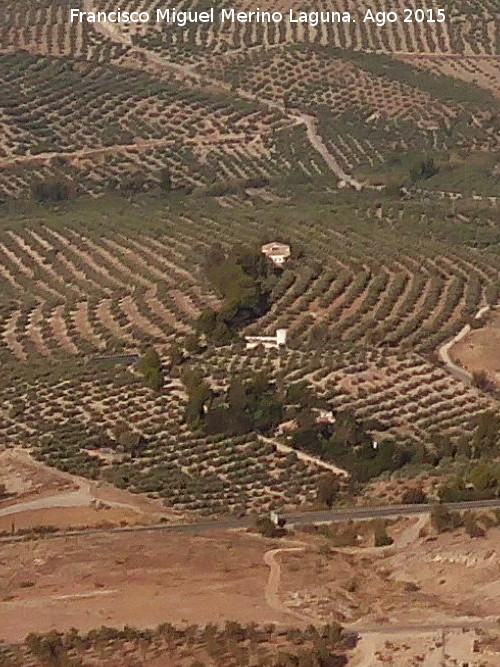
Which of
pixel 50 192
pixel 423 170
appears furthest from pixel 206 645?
pixel 423 170

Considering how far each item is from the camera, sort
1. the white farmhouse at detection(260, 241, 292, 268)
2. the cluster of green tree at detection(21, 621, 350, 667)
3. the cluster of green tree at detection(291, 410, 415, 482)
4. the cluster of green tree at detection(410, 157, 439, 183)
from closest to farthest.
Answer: the cluster of green tree at detection(21, 621, 350, 667)
the cluster of green tree at detection(291, 410, 415, 482)
the white farmhouse at detection(260, 241, 292, 268)
the cluster of green tree at detection(410, 157, 439, 183)

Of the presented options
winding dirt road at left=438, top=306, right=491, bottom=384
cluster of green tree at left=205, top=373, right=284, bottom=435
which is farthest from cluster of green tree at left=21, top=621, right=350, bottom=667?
winding dirt road at left=438, top=306, right=491, bottom=384

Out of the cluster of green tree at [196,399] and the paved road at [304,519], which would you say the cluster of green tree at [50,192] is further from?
the paved road at [304,519]

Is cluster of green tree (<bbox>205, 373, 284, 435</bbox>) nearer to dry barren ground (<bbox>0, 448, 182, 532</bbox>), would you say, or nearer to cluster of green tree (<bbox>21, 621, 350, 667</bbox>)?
dry barren ground (<bbox>0, 448, 182, 532</bbox>)

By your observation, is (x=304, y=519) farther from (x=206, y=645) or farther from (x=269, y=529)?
(x=206, y=645)

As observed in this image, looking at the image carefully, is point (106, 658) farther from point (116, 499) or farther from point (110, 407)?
point (110, 407)

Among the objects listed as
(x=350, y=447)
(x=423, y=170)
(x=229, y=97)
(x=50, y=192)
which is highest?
(x=229, y=97)
